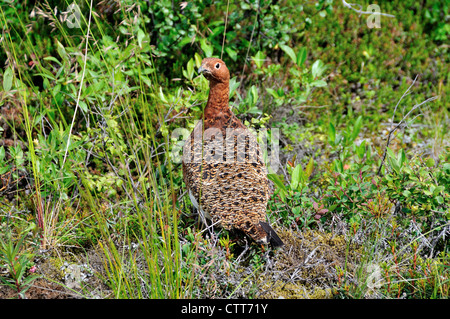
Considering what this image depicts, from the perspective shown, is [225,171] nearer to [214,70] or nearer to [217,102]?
[217,102]

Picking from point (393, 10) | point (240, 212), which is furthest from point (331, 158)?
point (393, 10)

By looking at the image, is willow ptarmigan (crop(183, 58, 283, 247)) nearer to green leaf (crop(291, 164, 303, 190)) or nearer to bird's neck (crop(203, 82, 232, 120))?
bird's neck (crop(203, 82, 232, 120))

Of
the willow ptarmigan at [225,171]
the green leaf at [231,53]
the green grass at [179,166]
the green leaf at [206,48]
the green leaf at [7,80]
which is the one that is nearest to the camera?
the green grass at [179,166]

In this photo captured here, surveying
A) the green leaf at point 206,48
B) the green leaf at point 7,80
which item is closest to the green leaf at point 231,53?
the green leaf at point 206,48

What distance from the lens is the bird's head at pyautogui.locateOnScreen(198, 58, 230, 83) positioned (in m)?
2.96

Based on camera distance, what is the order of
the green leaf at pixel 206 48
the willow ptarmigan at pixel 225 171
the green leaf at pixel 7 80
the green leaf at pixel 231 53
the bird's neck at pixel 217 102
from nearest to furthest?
the willow ptarmigan at pixel 225 171 < the green leaf at pixel 7 80 < the bird's neck at pixel 217 102 < the green leaf at pixel 206 48 < the green leaf at pixel 231 53

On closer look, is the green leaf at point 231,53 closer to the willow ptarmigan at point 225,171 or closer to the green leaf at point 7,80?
the willow ptarmigan at point 225,171

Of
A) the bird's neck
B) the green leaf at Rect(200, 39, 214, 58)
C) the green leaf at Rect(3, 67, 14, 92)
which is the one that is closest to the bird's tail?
the bird's neck

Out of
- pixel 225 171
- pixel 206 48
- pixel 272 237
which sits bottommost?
pixel 272 237

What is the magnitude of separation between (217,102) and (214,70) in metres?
0.24

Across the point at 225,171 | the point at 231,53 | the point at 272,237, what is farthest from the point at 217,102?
the point at 231,53

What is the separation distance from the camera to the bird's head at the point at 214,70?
2.96 metres

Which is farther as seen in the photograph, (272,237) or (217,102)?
(217,102)

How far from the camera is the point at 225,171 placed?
289 centimetres
